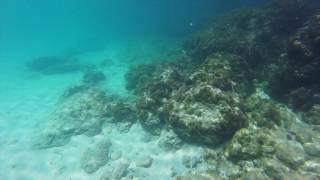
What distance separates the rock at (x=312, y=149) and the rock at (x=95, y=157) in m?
6.23

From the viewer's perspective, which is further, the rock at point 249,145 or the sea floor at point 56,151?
the sea floor at point 56,151

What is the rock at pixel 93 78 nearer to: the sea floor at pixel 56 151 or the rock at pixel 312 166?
the sea floor at pixel 56 151

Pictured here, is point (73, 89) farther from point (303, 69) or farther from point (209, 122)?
point (303, 69)

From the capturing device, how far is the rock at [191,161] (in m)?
8.64

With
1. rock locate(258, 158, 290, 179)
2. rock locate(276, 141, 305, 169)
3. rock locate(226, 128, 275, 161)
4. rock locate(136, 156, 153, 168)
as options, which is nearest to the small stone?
rock locate(276, 141, 305, 169)

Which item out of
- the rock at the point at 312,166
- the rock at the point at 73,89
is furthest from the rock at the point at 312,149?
the rock at the point at 73,89

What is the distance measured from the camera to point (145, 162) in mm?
9242

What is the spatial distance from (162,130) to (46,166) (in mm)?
4424

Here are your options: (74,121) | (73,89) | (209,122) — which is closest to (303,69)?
(209,122)

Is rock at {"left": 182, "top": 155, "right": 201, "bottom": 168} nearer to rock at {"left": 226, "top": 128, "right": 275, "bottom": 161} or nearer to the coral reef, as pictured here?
rock at {"left": 226, "top": 128, "right": 275, "bottom": 161}

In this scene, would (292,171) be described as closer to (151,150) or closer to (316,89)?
(316,89)

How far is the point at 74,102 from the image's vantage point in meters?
13.6

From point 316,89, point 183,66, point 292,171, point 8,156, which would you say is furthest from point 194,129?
point 8,156

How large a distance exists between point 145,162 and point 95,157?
1.96 meters
